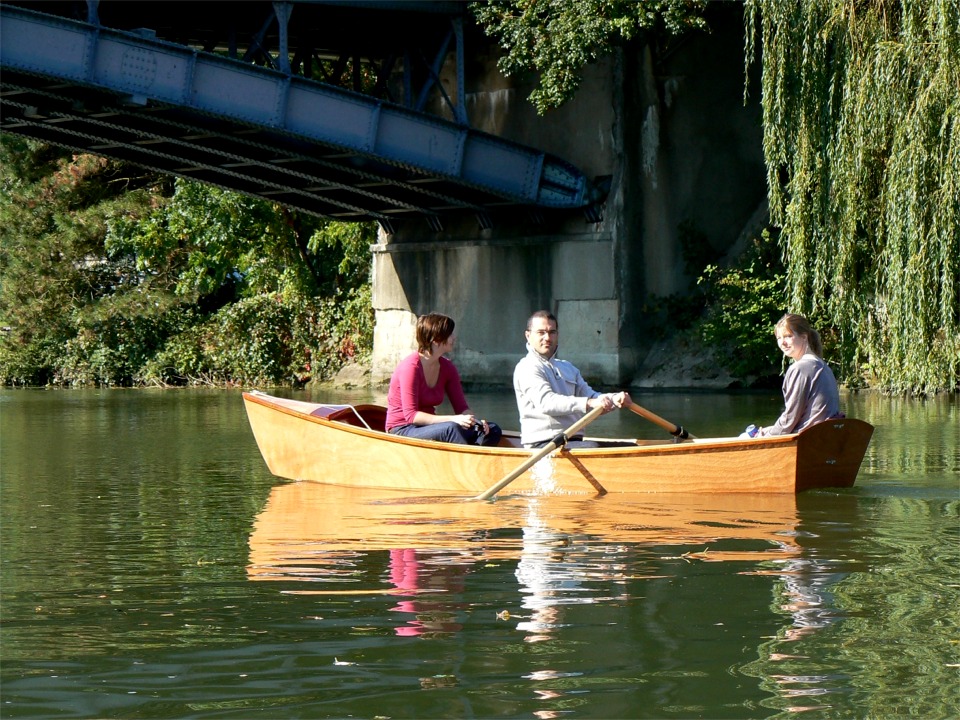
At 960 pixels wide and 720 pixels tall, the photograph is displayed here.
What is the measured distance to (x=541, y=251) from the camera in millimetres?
26109

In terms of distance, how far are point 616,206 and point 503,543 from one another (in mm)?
17541

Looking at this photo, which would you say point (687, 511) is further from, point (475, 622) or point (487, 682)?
point (487, 682)

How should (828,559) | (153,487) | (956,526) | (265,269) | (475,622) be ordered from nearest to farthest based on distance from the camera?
1. (475,622)
2. (828,559)
3. (956,526)
4. (153,487)
5. (265,269)

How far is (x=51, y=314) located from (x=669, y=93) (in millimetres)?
14929

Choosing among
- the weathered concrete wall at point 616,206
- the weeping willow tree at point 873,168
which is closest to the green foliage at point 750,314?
the weathered concrete wall at point 616,206

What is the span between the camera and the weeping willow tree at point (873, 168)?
15250mm

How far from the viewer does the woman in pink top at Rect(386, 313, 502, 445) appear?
10859mm

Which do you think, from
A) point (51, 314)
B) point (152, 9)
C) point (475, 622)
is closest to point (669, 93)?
point (152, 9)

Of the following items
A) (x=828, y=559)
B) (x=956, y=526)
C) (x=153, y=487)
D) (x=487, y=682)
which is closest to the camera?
(x=487, y=682)

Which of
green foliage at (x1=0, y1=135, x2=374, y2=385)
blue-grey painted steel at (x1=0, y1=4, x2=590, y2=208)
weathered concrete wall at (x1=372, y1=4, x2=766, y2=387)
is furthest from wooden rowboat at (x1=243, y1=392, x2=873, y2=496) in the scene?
green foliage at (x1=0, y1=135, x2=374, y2=385)

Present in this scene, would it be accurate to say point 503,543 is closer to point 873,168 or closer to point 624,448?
point 624,448

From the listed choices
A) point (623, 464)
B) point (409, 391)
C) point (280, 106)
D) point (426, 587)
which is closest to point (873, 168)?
point (409, 391)

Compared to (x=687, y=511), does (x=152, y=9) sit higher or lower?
higher

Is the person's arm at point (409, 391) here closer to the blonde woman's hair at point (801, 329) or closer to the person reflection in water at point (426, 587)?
the blonde woman's hair at point (801, 329)
